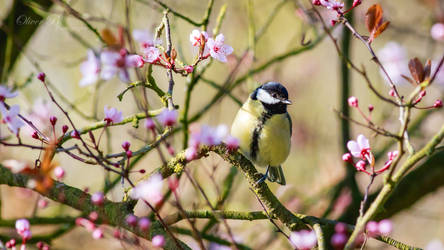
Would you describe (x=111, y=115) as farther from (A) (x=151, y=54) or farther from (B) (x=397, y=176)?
(B) (x=397, y=176)

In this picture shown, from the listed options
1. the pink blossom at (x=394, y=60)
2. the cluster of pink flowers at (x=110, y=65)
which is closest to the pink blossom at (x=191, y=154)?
the cluster of pink flowers at (x=110, y=65)

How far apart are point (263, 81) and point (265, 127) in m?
1.71

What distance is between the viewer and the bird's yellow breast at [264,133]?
7.79 feet

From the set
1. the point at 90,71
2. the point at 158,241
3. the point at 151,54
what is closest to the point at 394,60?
the point at 151,54

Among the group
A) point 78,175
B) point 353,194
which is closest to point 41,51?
point 78,175

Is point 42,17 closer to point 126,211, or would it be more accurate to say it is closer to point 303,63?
point 126,211

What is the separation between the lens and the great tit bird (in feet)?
7.79

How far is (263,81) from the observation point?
4.04m

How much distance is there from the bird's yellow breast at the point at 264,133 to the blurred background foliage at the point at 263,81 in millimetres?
587

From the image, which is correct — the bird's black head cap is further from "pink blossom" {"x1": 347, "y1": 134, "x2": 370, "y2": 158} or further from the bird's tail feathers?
"pink blossom" {"x1": 347, "y1": 134, "x2": 370, "y2": 158}

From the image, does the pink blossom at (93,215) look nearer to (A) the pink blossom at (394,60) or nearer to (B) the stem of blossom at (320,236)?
(B) the stem of blossom at (320,236)

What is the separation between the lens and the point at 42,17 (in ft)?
9.73

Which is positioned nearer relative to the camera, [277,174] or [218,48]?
[218,48]

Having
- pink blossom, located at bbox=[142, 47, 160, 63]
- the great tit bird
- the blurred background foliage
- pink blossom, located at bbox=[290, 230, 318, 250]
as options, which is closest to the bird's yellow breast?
the great tit bird
